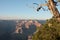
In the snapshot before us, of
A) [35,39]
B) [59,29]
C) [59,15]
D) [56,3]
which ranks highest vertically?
[56,3]

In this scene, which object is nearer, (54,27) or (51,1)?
(51,1)

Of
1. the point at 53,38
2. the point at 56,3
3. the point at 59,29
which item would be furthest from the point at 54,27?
the point at 56,3

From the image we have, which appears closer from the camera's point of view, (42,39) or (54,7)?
(54,7)

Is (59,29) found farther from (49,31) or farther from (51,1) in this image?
(51,1)

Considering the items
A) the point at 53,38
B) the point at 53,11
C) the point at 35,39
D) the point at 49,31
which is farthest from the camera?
the point at 35,39

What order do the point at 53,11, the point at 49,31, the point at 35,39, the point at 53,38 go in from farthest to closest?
1. the point at 35,39
2. the point at 49,31
3. the point at 53,38
4. the point at 53,11

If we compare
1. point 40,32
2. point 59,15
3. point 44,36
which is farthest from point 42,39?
point 59,15

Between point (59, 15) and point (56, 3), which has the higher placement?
point (56, 3)

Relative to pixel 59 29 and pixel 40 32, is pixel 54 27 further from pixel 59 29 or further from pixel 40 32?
pixel 40 32

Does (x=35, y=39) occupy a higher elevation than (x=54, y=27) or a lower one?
lower
